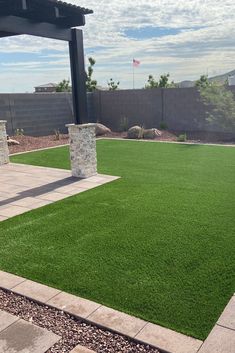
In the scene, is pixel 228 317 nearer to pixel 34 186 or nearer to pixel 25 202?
pixel 25 202

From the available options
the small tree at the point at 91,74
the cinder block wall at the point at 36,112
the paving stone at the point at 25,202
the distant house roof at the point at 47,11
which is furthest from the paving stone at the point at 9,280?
the small tree at the point at 91,74

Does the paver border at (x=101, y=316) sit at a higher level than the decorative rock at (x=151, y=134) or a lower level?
lower

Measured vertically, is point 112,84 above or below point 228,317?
above

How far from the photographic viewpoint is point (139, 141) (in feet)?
44.2

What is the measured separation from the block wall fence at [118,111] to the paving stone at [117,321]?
37.2ft

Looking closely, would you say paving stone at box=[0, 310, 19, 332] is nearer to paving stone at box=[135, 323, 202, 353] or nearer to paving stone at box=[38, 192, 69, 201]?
paving stone at box=[135, 323, 202, 353]

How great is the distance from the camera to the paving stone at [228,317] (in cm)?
281

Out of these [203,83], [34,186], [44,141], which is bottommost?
[34,186]

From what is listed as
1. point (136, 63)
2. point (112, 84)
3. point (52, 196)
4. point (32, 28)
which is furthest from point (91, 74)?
point (52, 196)

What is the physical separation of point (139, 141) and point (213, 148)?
122 inches

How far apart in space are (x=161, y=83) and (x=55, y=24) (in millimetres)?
18637

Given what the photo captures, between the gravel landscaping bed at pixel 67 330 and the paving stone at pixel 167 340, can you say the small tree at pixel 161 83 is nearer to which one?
the gravel landscaping bed at pixel 67 330

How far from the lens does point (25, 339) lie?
8.89ft

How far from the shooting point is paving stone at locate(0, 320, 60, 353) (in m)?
2.60
